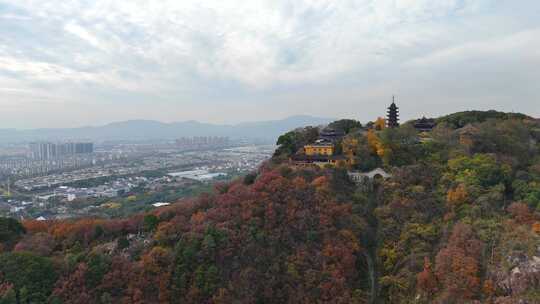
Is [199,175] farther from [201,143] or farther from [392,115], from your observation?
[201,143]

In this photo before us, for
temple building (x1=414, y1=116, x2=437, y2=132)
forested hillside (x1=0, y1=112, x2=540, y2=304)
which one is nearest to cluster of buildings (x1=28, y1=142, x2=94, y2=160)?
forested hillside (x1=0, y1=112, x2=540, y2=304)

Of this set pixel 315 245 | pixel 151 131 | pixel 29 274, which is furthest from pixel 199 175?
pixel 151 131

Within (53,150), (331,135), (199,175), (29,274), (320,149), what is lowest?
(199,175)

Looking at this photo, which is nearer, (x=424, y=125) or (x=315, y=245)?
(x=315, y=245)

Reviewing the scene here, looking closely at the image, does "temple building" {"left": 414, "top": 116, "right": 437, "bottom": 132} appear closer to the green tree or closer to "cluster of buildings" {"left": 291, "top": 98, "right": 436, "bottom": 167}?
Answer: "cluster of buildings" {"left": 291, "top": 98, "right": 436, "bottom": 167}

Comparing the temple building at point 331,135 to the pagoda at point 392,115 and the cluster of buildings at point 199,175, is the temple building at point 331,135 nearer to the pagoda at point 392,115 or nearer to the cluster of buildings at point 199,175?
the pagoda at point 392,115

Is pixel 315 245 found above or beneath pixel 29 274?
above

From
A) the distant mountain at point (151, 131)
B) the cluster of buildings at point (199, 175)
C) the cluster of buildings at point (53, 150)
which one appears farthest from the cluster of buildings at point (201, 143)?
the cluster of buildings at point (199, 175)

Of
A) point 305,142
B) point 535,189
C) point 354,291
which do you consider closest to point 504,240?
point 535,189
